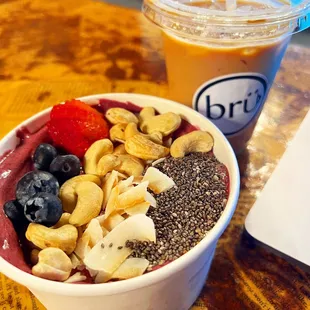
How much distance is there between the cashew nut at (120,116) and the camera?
699mm

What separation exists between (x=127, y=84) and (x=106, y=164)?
436 millimetres

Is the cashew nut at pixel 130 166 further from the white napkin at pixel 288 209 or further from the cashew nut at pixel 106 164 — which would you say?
the white napkin at pixel 288 209

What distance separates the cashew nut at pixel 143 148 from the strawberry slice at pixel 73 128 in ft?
0.20

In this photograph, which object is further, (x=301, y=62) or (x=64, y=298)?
(x=301, y=62)

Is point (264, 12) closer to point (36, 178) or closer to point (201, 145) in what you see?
point (201, 145)

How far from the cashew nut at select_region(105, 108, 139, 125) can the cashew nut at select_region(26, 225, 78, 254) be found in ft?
0.67

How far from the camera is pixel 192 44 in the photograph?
0.71 meters

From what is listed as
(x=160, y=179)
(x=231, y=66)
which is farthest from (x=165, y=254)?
(x=231, y=66)

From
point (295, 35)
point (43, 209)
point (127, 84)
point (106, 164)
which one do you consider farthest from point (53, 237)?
point (295, 35)

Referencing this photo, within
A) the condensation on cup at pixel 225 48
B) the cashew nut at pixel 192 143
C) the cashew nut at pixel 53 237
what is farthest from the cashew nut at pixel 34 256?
the condensation on cup at pixel 225 48

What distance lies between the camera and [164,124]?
0.69 metres

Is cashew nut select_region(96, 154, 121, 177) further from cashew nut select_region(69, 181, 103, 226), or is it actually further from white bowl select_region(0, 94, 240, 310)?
white bowl select_region(0, 94, 240, 310)

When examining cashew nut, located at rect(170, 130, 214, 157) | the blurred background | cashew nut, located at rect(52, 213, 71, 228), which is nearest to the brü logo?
cashew nut, located at rect(170, 130, 214, 157)

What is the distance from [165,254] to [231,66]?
1.08 ft
